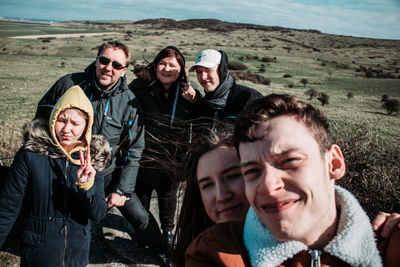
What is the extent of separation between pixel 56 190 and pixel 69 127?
536 mm

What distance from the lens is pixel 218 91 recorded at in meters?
3.47

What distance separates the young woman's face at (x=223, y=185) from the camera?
5.86ft

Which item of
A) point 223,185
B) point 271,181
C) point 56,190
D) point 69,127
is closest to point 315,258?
point 271,181

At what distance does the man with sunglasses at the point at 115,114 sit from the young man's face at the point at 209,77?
32.6 inches

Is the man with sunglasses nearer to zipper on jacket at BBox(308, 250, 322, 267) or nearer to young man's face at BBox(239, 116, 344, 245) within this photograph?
young man's face at BBox(239, 116, 344, 245)

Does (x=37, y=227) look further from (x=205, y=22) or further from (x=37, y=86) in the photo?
(x=205, y=22)

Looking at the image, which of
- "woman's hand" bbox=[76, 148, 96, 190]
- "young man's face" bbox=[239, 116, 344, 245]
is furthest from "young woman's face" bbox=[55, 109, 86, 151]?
"young man's face" bbox=[239, 116, 344, 245]

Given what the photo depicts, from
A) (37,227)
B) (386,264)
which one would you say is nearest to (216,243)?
(386,264)

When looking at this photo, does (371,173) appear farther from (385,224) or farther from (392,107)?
(392,107)

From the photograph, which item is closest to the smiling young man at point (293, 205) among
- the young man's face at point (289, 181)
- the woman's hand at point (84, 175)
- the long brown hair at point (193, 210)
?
the young man's face at point (289, 181)

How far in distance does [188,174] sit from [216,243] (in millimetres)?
814

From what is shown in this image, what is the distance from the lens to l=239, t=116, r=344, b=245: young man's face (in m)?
1.26

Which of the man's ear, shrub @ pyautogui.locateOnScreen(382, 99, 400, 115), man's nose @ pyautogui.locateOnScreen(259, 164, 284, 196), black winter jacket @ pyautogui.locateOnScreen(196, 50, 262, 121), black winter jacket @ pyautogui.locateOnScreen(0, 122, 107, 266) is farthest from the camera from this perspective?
shrub @ pyautogui.locateOnScreen(382, 99, 400, 115)

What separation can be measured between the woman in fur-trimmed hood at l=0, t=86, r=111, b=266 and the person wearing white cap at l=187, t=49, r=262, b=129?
1.41 m
